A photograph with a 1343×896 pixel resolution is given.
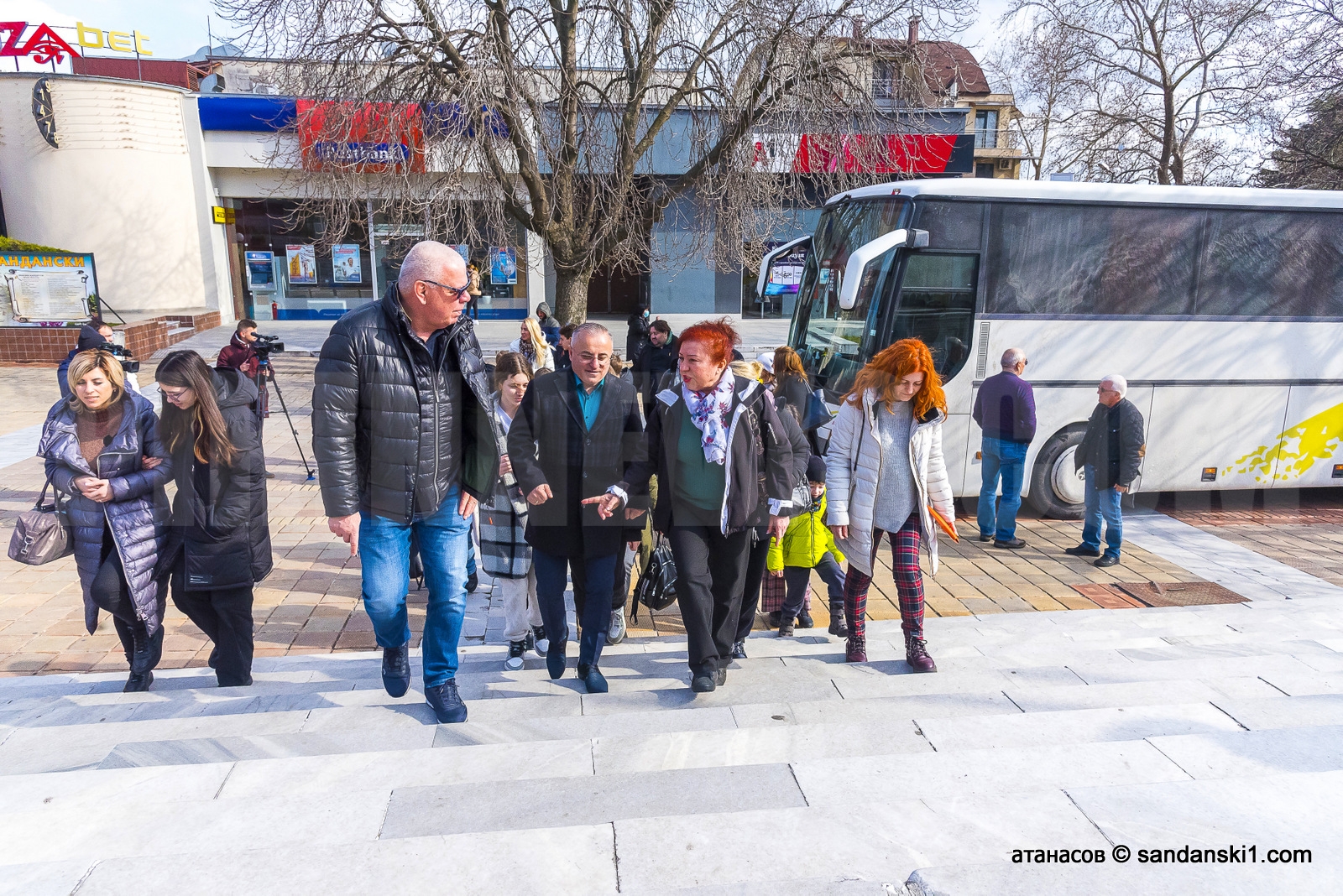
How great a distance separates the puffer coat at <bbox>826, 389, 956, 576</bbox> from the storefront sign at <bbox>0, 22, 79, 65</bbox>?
80.6 feet

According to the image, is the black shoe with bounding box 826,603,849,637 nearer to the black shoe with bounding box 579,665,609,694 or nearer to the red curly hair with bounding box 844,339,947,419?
the red curly hair with bounding box 844,339,947,419

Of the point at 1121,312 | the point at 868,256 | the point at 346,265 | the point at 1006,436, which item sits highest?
the point at 346,265

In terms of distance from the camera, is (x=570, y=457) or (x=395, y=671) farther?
(x=570, y=457)

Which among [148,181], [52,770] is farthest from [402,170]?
[148,181]

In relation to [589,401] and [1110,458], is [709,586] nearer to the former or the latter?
[589,401]

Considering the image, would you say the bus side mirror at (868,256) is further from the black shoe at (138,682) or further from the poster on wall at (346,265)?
the poster on wall at (346,265)

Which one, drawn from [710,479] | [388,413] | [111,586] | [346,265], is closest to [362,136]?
[111,586]

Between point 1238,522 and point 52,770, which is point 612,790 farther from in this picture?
point 1238,522

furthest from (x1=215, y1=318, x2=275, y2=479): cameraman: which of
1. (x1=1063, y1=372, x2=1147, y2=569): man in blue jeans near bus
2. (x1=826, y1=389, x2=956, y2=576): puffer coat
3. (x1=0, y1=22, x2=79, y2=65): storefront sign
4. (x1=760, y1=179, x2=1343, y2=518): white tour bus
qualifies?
(x1=0, y1=22, x2=79, y2=65): storefront sign

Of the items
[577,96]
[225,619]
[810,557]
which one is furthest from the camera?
[577,96]

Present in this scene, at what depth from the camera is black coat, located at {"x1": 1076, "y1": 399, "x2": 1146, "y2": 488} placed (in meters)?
6.30

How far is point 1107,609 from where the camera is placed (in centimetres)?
535

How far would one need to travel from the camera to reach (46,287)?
15773 millimetres

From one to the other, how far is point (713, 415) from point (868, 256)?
12.3 ft
